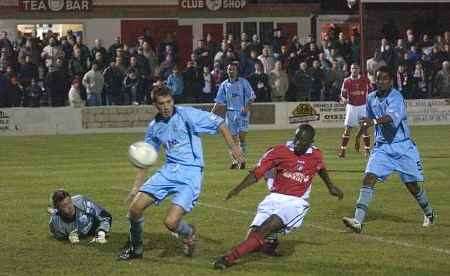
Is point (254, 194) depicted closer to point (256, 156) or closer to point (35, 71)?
point (256, 156)

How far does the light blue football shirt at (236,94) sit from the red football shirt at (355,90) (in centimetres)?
348

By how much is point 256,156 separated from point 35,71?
10660 mm

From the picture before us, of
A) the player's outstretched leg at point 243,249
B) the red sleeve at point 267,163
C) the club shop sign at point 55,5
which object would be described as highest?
the club shop sign at point 55,5

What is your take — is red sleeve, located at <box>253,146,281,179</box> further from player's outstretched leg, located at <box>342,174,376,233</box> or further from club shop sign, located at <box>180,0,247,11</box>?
club shop sign, located at <box>180,0,247,11</box>

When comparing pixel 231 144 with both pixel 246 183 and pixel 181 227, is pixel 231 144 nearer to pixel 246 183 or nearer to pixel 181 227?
pixel 246 183

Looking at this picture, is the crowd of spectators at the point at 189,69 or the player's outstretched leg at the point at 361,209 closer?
the player's outstretched leg at the point at 361,209

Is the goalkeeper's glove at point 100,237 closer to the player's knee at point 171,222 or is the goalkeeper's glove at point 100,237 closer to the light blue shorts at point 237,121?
the player's knee at point 171,222

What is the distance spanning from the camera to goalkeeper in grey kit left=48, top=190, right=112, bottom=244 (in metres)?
11.4

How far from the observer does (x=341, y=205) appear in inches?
570

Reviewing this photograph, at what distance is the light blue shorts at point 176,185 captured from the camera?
33.4 ft

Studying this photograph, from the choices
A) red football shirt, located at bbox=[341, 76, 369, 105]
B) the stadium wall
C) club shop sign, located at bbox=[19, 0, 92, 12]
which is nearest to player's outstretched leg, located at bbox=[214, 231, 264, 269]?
red football shirt, located at bbox=[341, 76, 369, 105]

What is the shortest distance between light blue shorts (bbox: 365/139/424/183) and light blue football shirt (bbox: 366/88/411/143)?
0.37 feet

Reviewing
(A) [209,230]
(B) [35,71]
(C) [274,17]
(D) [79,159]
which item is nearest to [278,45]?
(C) [274,17]

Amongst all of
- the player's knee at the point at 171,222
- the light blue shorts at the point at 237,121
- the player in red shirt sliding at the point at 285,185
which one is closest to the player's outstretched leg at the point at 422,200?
the player in red shirt sliding at the point at 285,185
